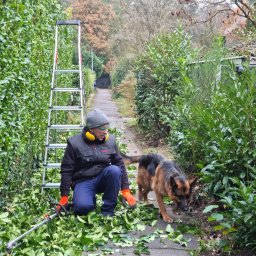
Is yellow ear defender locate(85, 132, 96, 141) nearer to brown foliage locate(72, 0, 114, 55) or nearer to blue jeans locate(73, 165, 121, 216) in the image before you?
blue jeans locate(73, 165, 121, 216)

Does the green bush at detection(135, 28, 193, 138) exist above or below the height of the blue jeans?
above

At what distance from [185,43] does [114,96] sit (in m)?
22.5

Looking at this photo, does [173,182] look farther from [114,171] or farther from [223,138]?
[223,138]

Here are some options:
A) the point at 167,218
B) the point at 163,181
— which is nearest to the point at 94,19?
the point at 163,181

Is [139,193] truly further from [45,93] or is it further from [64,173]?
[45,93]

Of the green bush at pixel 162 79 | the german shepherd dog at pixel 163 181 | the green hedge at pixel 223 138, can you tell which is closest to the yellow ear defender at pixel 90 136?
the german shepherd dog at pixel 163 181

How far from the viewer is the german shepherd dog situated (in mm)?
6516

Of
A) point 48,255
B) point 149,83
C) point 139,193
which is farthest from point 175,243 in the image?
point 149,83

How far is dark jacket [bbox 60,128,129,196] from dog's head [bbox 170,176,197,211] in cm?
68

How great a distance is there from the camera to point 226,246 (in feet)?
16.5

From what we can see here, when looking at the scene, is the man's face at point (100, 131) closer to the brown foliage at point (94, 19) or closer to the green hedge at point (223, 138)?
the green hedge at point (223, 138)

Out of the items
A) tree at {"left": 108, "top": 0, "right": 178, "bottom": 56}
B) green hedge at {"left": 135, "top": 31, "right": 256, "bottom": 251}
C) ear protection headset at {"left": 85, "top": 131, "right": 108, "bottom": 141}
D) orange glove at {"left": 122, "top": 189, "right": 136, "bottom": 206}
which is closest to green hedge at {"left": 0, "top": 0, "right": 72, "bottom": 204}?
ear protection headset at {"left": 85, "top": 131, "right": 108, "bottom": 141}

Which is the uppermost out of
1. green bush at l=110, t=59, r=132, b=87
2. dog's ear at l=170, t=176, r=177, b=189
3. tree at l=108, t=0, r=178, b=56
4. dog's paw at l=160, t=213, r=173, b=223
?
tree at l=108, t=0, r=178, b=56

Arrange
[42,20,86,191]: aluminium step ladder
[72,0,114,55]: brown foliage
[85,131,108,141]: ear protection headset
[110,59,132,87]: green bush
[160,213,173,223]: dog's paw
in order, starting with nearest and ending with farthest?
[85,131,108,141]: ear protection headset
[160,213,173,223]: dog's paw
[42,20,86,191]: aluminium step ladder
[110,59,132,87]: green bush
[72,0,114,55]: brown foliage
